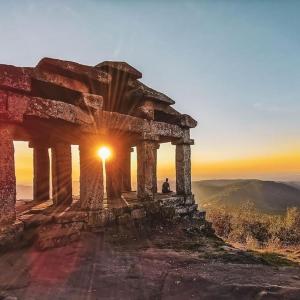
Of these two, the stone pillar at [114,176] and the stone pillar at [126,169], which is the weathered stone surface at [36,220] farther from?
the stone pillar at [126,169]

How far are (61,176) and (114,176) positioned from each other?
2.41 m

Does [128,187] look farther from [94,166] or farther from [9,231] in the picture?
[9,231]

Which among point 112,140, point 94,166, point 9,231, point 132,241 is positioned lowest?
point 132,241

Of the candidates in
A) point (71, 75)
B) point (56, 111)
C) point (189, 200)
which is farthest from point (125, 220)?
point (71, 75)

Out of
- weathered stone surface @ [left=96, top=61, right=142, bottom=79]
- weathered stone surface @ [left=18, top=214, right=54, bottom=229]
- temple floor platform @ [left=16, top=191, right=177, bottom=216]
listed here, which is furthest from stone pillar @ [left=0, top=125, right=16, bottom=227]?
weathered stone surface @ [left=96, top=61, right=142, bottom=79]

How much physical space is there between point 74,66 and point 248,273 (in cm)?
706

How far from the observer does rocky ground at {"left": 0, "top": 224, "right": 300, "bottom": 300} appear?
19.0 ft

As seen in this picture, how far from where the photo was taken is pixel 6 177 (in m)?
8.19

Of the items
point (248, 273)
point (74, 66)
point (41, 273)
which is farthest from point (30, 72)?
point (248, 273)

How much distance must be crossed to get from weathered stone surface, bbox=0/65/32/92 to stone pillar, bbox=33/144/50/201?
288 inches

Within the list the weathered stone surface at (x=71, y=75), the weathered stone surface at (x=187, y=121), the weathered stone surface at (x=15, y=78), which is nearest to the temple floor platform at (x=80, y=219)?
the weathered stone surface at (x=187, y=121)

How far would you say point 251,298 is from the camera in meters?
5.25

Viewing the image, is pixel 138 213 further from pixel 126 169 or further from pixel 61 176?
pixel 126 169

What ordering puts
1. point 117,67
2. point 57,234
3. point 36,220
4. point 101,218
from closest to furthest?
point 57,234, point 36,220, point 101,218, point 117,67
